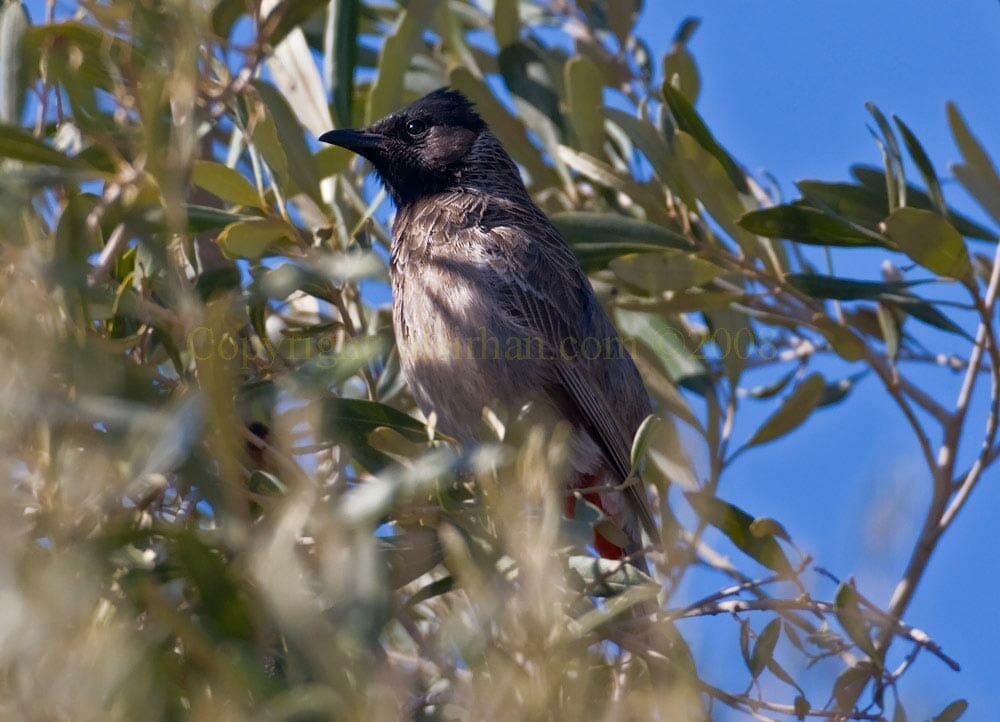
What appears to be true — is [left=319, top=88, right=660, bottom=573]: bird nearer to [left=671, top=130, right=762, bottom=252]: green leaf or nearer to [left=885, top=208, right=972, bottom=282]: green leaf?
[left=671, top=130, right=762, bottom=252]: green leaf

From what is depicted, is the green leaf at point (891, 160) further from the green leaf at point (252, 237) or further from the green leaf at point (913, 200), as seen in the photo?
the green leaf at point (252, 237)

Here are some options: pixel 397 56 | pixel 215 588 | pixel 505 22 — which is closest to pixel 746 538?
pixel 215 588

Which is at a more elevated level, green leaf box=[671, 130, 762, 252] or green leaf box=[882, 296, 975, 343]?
green leaf box=[671, 130, 762, 252]

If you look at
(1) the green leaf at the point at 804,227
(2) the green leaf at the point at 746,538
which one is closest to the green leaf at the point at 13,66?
(2) the green leaf at the point at 746,538

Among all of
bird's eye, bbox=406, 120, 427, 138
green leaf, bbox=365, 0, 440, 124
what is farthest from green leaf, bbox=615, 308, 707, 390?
bird's eye, bbox=406, 120, 427, 138

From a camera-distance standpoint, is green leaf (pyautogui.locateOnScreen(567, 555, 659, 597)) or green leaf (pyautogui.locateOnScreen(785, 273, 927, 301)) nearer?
green leaf (pyautogui.locateOnScreen(567, 555, 659, 597))

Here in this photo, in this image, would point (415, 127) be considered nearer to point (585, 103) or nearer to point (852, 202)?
point (585, 103)

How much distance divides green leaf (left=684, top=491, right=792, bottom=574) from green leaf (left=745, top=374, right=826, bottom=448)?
0.65m

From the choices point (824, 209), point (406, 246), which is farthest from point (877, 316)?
point (406, 246)

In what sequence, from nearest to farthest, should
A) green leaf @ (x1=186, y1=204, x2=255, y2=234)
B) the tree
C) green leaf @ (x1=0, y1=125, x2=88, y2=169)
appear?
the tree
green leaf @ (x1=0, y1=125, x2=88, y2=169)
green leaf @ (x1=186, y1=204, x2=255, y2=234)

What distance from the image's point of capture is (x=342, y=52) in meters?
3.15

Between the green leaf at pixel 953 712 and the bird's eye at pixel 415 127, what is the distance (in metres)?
2.85

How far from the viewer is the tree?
51.6 inches

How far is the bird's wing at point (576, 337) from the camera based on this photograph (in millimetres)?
3834
